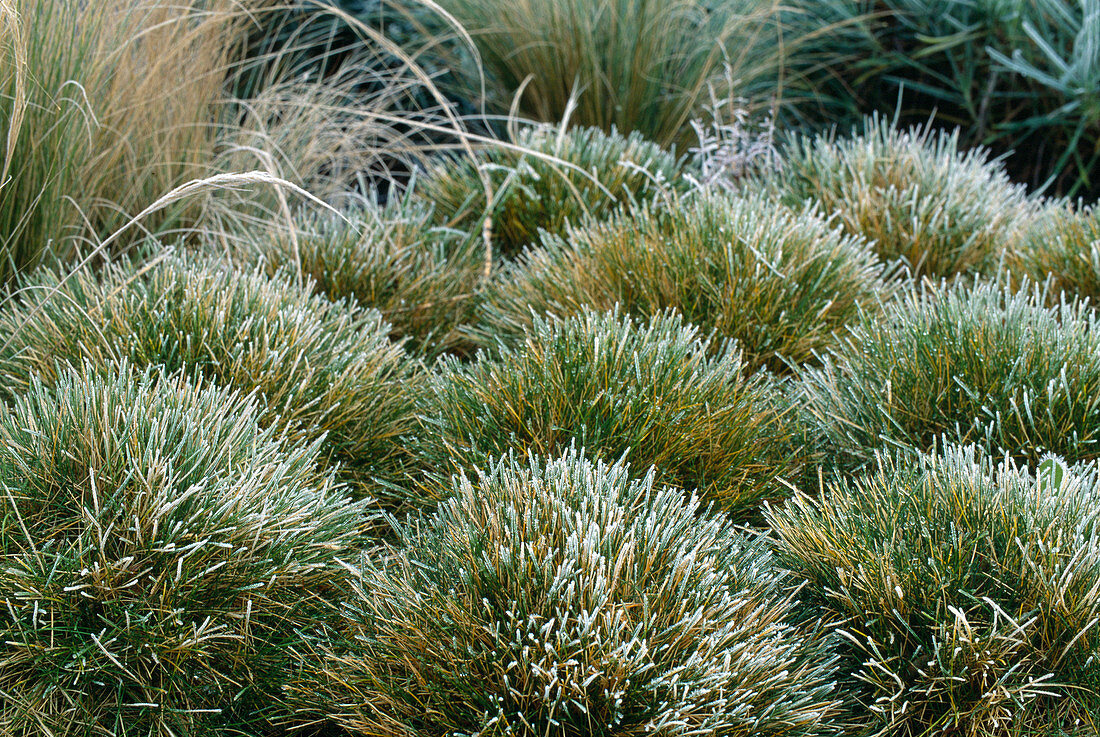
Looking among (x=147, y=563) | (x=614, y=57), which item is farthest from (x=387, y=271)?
(x=614, y=57)

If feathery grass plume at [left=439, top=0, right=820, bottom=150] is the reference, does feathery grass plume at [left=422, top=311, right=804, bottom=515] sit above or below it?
below

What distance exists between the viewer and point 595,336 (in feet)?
6.01

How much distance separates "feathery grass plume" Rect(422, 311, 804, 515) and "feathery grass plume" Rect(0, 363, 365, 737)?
362 mm

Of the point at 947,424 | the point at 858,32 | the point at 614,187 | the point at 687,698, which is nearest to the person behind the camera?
the point at 687,698

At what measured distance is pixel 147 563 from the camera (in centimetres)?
133

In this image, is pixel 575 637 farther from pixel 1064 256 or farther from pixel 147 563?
pixel 1064 256

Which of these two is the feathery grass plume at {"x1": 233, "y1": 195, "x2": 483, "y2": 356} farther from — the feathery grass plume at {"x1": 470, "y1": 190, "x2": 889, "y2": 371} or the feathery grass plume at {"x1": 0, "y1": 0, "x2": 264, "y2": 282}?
the feathery grass plume at {"x1": 0, "y1": 0, "x2": 264, "y2": 282}

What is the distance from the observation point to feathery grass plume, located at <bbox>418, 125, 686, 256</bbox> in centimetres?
285

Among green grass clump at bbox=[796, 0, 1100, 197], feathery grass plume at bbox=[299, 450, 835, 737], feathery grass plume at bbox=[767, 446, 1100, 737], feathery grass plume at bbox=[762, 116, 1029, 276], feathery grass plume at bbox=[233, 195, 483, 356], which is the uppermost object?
green grass clump at bbox=[796, 0, 1100, 197]

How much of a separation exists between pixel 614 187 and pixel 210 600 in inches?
77.5

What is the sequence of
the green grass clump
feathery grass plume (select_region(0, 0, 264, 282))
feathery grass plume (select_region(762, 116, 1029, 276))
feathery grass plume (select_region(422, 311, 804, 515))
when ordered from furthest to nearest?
the green grass clump → feathery grass plume (select_region(762, 116, 1029, 276)) → feathery grass plume (select_region(0, 0, 264, 282)) → feathery grass plume (select_region(422, 311, 804, 515))

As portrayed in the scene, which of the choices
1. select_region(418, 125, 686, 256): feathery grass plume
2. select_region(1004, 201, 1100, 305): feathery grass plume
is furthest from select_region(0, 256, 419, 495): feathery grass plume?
select_region(1004, 201, 1100, 305): feathery grass plume

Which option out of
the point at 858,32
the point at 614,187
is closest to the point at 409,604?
the point at 614,187

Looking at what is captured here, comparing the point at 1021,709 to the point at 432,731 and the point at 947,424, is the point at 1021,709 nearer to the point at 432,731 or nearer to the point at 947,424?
the point at 947,424
